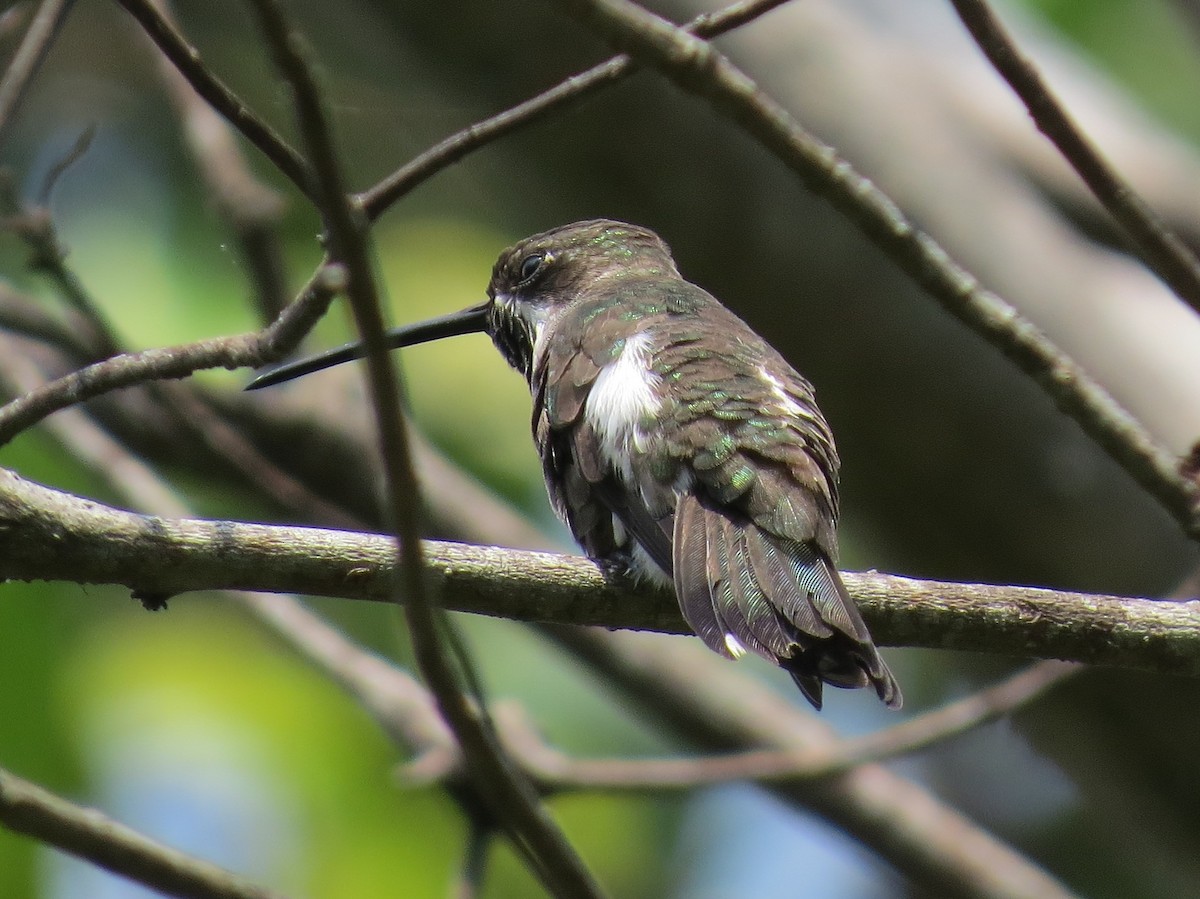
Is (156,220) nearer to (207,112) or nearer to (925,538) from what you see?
(207,112)

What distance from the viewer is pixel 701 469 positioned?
11.4 ft

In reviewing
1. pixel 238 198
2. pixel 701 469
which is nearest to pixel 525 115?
pixel 701 469

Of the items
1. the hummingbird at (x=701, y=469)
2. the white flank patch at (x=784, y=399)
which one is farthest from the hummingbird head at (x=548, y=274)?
the white flank patch at (x=784, y=399)

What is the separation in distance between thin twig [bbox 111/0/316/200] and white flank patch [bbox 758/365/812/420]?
148 cm

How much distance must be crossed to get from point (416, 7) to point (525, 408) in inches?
74.9

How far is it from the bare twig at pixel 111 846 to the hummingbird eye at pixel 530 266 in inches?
93.4

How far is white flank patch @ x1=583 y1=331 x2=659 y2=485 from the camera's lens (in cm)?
362

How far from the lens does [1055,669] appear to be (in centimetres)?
512

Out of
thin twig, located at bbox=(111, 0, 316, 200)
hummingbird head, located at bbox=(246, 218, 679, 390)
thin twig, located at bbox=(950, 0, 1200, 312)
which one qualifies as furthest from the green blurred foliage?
thin twig, located at bbox=(111, 0, 316, 200)

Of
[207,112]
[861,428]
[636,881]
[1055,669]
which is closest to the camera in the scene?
[1055,669]

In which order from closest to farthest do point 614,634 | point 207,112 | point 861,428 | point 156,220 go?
point 614,634
point 207,112
point 861,428
point 156,220

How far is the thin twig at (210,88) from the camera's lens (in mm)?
2555

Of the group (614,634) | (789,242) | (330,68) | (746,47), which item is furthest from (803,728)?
(330,68)

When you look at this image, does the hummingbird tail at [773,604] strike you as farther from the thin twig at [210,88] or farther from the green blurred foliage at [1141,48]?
the green blurred foliage at [1141,48]
